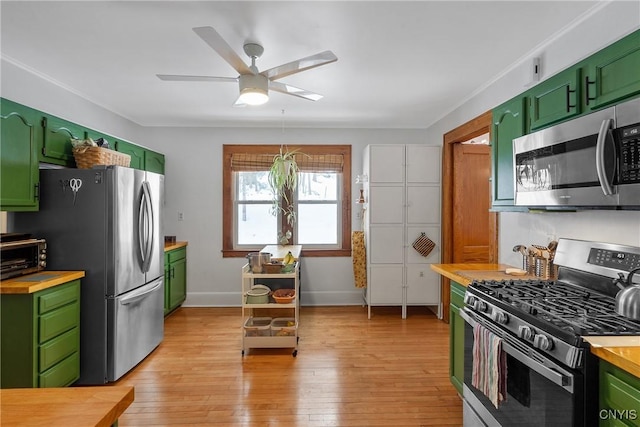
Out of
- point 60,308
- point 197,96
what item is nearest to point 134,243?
point 60,308

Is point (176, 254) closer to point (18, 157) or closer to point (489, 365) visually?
point (18, 157)

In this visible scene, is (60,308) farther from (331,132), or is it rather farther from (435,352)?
(331,132)

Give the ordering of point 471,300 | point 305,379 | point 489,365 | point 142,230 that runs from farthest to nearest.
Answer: point 142,230
point 305,379
point 471,300
point 489,365

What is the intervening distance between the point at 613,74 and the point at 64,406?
241 centimetres

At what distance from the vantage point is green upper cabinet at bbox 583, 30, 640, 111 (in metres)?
1.58

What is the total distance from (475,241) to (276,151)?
282 centimetres

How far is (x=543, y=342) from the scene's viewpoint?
1434mm

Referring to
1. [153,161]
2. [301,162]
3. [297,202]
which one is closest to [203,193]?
[153,161]

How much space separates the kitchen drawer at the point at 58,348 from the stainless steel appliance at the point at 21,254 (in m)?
0.52

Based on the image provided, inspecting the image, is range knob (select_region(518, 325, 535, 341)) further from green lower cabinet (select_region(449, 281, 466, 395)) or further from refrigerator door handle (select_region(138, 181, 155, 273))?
refrigerator door handle (select_region(138, 181, 155, 273))

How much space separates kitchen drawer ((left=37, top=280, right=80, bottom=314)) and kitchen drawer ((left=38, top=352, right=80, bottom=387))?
41 centimetres

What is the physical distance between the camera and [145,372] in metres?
3.05

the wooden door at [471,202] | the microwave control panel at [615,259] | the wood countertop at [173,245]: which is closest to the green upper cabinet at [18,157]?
the wood countertop at [173,245]

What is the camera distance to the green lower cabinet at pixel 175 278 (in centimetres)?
432
